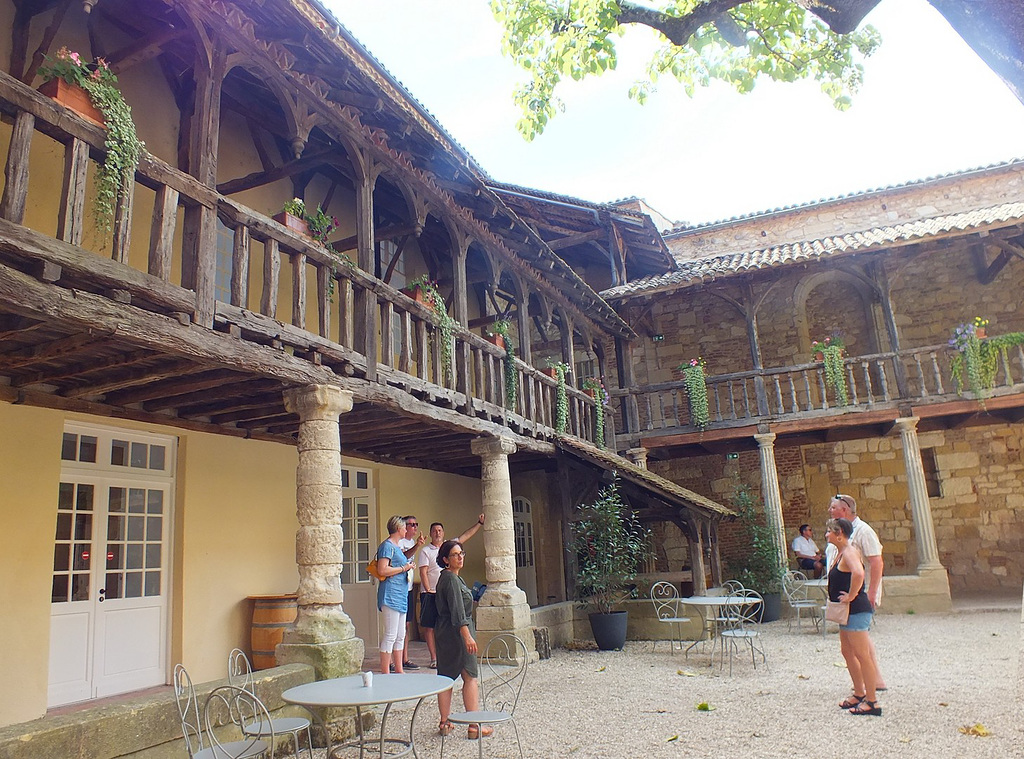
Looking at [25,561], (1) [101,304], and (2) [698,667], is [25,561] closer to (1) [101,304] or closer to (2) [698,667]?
(1) [101,304]

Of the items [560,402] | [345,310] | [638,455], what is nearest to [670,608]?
[560,402]

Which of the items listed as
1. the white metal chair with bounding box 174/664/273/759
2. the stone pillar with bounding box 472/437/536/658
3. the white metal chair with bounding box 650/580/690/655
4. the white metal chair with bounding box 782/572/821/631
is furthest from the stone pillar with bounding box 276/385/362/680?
the white metal chair with bounding box 782/572/821/631

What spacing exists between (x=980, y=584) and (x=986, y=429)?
289cm

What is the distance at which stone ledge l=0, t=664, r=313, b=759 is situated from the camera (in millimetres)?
3252

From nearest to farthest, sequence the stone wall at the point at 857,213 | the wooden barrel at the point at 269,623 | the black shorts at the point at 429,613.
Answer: the black shorts at the point at 429,613, the wooden barrel at the point at 269,623, the stone wall at the point at 857,213

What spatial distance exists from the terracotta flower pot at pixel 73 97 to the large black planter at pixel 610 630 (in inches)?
293

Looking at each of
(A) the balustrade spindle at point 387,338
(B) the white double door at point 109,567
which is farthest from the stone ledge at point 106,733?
(A) the balustrade spindle at point 387,338

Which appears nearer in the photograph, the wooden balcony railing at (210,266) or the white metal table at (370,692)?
the white metal table at (370,692)

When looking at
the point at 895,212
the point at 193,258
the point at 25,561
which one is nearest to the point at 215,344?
the point at 193,258

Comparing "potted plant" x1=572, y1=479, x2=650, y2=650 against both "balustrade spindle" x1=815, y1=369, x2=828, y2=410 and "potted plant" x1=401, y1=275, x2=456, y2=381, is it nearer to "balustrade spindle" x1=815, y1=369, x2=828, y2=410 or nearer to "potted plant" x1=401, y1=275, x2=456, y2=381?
"potted plant" x1=401, y1=275, x2=456, y2=381

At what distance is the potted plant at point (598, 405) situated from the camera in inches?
461

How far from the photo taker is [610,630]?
29.3 feet

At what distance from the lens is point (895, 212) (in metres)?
16.0

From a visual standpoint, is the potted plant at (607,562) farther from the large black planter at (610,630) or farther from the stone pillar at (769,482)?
the stone pillar at (769,482)
